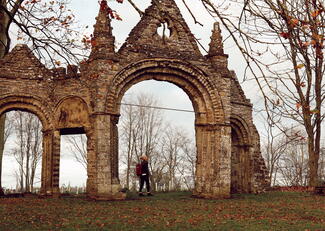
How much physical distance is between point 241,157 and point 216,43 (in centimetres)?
724

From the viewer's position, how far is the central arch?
57.0ft

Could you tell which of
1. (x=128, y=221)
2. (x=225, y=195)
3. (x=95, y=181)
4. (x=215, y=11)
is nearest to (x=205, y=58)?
(x=225, y=195)

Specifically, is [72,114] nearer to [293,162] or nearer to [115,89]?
[115,89]

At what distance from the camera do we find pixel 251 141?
76.3 feet

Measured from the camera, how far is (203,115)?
18.2 m

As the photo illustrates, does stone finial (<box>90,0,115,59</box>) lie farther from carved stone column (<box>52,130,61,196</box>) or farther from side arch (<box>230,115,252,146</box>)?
side arch (<box>230,115,252,146</box>)

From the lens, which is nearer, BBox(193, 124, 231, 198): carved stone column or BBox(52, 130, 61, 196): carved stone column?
BBox(52, 130, 61, 196): carved stone column

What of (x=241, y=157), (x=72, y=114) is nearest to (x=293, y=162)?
(x=241, y=157)

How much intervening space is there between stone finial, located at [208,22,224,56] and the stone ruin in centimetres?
4

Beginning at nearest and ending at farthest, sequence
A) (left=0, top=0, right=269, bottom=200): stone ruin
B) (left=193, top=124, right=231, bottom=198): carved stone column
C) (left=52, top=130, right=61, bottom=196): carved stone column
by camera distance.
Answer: (left=0, top=0, right=269, bottom=200): stone ruin, (left=52, top=130, right=61, bottom=196): carved stone column, (left=193, top=124, right=231, bottom=198): carved stone column

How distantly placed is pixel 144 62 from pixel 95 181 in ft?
16.2

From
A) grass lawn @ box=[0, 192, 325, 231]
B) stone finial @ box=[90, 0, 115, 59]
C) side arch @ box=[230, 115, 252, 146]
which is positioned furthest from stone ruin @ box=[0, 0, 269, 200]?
side arch @ box=[230, 115, 252, 146]

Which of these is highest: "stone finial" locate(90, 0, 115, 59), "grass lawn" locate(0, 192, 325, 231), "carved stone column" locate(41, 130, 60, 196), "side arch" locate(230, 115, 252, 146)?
"stone finial" locate(90, 0, 115, 59)

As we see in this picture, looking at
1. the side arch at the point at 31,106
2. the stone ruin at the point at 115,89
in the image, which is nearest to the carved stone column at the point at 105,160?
the stone ruin at the point at 115,89
